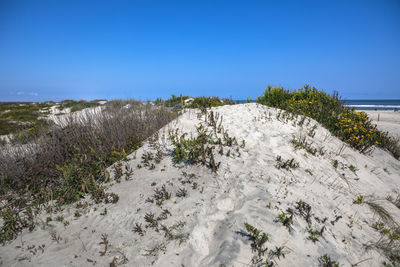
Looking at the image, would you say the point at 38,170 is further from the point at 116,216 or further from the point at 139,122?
the point at 139,122

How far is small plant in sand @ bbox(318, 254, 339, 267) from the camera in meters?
2.31

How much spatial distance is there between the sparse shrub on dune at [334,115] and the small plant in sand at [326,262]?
550 cm

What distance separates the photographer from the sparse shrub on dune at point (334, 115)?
21.8 ft

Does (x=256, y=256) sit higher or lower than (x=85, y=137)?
lower

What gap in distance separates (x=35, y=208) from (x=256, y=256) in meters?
3.85

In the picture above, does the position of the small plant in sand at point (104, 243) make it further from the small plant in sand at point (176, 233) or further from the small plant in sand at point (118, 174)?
the small plant in sand at point (118, 174)

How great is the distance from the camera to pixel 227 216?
3025 mm

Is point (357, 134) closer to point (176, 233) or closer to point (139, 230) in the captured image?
point (176, 233)

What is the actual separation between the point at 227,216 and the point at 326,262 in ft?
4.42

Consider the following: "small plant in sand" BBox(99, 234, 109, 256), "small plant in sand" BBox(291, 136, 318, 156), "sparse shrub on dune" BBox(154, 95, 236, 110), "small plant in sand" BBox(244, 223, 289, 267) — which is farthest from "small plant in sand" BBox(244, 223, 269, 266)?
"sparse shrub on dune" BBox(154, 95, 236, 110)

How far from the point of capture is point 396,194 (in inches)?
185

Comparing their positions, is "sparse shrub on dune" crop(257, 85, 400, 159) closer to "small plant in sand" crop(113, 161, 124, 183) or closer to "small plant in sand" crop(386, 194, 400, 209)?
"small plant in sand" crop(386, 194, 400, 209)

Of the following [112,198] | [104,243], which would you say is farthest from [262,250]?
[112,198]

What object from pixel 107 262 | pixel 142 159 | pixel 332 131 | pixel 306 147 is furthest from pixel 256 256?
pixel 332 131
